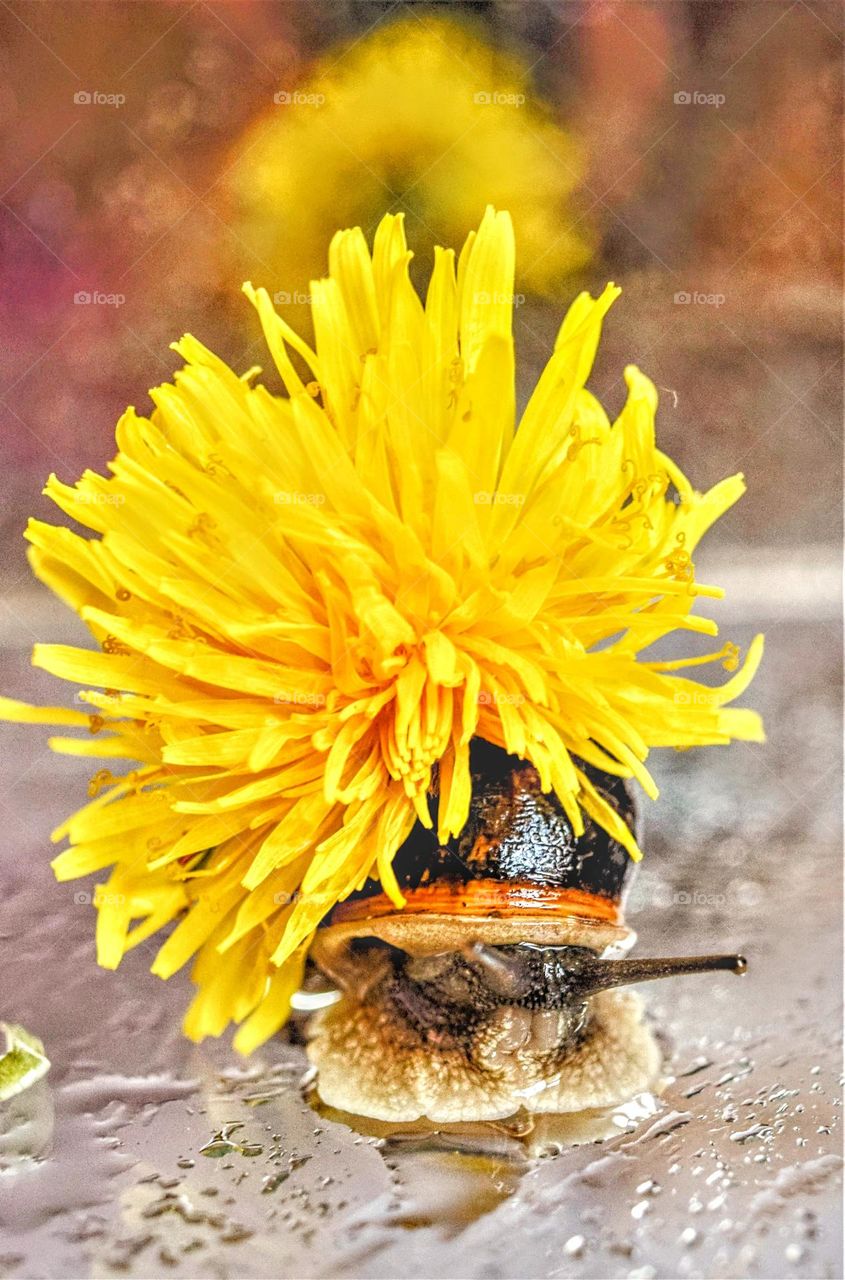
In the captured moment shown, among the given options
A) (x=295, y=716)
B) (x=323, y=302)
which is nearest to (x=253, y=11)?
(x=323, y=302)

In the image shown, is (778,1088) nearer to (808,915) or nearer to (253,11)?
(808,915)

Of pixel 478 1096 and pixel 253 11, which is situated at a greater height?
pixel 253 11

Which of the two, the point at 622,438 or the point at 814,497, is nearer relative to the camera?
the point at 622,438
